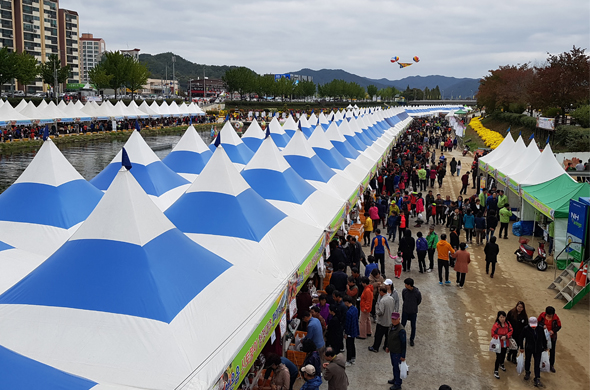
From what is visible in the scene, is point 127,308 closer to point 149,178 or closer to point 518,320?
point 518,320

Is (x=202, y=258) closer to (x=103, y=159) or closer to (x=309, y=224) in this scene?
(x=309, y=224)

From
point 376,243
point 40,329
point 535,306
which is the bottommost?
point 535,306

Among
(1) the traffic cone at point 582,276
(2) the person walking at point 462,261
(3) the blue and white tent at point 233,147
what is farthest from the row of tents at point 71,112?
(1) the traffic cone at point 582,276

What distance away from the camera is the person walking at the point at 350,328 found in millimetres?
7463

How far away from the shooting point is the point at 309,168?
507 inches

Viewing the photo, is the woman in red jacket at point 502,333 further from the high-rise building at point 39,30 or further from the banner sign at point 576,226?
the high-rise building at point 39,30

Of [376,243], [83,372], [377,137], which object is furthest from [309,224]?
[377,137]

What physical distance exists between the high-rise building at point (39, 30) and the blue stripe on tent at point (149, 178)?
7798 cm

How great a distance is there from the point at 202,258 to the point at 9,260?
2850mm

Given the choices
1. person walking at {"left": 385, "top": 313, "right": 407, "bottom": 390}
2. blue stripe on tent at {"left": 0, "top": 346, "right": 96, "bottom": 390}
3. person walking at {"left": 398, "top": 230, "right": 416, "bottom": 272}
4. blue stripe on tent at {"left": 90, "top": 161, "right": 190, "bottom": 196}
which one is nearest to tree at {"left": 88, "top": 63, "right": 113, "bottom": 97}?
blue stripe on tent at {"left": 90, "top": 161, "right": 190, "bottom": 196}

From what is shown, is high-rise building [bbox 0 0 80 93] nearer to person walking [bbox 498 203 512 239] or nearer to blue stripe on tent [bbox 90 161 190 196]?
blue stripe on tent [bbox 90 161 190 196]

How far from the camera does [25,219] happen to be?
319 inches

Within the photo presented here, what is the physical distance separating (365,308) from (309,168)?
5352mm

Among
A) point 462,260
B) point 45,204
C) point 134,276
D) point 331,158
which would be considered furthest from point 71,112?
point 134,276
